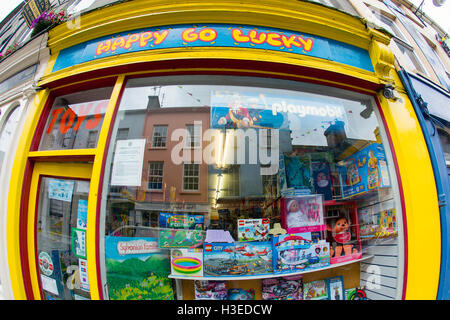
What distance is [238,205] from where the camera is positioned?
2.27m

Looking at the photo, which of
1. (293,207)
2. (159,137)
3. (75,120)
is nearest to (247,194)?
(293,207)

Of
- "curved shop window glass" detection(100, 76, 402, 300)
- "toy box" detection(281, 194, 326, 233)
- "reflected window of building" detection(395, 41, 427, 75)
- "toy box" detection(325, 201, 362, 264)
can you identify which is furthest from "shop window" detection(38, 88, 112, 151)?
"reflected window of building" detection(395, 41, 427, 75)

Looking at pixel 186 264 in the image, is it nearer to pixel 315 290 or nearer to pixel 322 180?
pixel 315 290

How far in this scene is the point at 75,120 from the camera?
2604 mm

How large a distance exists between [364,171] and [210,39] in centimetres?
281

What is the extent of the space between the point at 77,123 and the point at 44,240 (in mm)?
1697

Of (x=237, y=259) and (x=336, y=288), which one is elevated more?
(x=237, y=259)

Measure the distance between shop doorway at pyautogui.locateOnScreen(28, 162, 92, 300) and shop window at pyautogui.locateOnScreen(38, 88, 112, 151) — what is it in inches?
12.9

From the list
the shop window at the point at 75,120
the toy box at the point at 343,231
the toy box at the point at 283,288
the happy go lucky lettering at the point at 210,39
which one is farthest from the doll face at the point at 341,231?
the shop window at the point at 75,120

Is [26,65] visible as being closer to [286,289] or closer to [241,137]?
[241,137]

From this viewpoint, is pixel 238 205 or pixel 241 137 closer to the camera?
pixel 238 205

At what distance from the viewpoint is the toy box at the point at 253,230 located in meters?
2.21

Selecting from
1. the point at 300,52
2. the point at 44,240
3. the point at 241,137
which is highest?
the point at 300,52

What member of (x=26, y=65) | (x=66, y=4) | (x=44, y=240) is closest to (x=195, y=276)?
(x=44, y=240)
